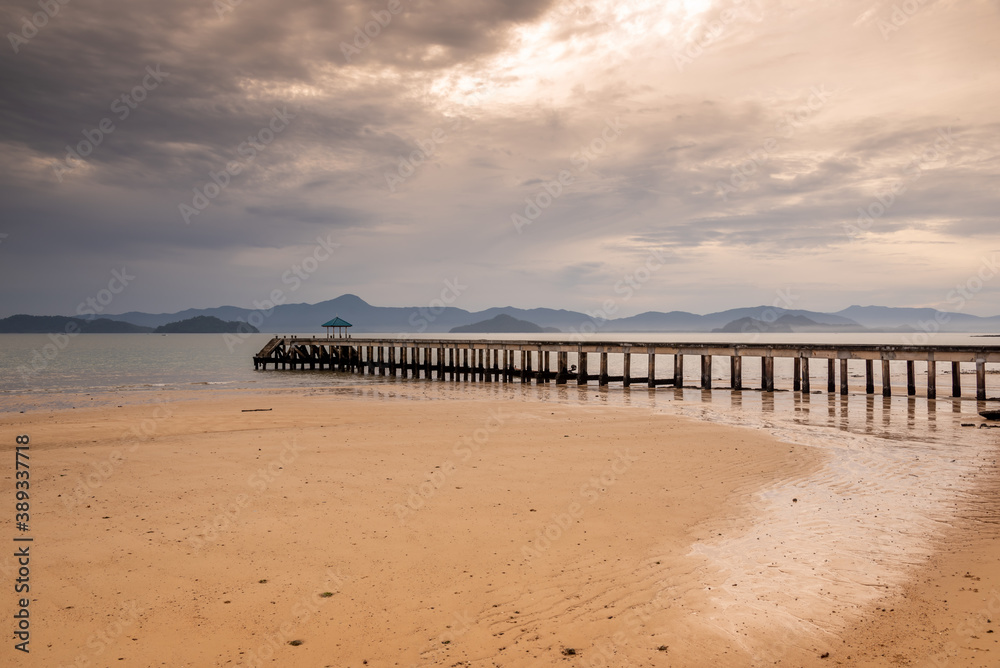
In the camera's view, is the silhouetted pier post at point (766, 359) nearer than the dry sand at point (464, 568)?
No

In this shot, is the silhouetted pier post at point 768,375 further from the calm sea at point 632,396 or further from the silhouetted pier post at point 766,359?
the calm sea at point 632,396

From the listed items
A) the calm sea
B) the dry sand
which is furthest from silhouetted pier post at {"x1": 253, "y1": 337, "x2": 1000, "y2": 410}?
the dry sand

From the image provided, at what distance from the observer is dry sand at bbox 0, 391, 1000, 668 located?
448 cm

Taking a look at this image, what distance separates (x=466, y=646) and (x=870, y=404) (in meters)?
23.0

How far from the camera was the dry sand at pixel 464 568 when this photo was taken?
448 centimetres

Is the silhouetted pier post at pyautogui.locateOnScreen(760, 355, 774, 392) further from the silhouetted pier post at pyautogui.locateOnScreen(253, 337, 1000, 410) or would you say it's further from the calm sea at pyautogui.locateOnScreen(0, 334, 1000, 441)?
the calm sea at pyautogui.locateOnScreen(0, 334, 1000, 441)

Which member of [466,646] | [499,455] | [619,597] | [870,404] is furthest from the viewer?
[870,404]

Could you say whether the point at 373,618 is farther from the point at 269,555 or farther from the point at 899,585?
the point at 899,585

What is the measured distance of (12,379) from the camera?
35781mm

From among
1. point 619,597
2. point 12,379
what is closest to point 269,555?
point 619,597

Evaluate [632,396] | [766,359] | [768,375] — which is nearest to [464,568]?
[632,396]

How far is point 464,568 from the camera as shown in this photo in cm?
595

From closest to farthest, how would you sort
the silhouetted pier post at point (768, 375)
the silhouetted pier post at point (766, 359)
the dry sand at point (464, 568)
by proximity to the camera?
1. the dry sand at point (464, 568)
2. the silhouetted pier post at point (766, 359)
3. the silhouetted pier post at point (768, 375)

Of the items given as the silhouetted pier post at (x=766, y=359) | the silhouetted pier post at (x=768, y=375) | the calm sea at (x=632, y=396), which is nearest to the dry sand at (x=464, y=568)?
the calm sea at (x=632, y=396)
